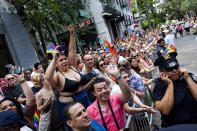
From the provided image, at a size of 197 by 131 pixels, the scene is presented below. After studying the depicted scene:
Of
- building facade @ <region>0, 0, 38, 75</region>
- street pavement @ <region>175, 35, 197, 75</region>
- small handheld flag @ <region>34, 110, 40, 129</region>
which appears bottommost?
street pavement @ <region>175, 35, 197, 75</region>

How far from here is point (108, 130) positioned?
2383 millimetres

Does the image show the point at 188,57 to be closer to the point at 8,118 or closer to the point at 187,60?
the point at 187,60

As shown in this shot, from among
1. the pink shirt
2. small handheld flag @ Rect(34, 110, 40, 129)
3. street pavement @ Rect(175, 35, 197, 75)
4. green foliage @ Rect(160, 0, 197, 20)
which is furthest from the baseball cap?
green foliage @ Rect(160, 0, 197, 20)

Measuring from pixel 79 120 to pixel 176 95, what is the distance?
55.6 inches

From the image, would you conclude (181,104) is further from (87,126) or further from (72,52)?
(72,52)

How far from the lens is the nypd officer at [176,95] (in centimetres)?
225

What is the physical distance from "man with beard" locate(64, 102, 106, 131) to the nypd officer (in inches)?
38.5

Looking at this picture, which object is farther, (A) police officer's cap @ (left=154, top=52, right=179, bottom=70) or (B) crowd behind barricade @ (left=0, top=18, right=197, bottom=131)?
(A) police officer's cap @ (left=154, top=52, right=179, bottom=70)

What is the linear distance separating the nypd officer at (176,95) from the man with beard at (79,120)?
0.98 metres

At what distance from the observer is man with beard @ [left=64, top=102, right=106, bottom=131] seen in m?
2.06

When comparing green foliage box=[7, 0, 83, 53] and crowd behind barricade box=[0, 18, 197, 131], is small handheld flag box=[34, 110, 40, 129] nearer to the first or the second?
crowd behind barricade box=[0, 18, 197, 131]

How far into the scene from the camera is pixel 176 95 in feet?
7.63

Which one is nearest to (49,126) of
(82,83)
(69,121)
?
(69,121)

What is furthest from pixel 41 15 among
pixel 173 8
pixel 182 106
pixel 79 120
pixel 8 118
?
pixel 173 8
